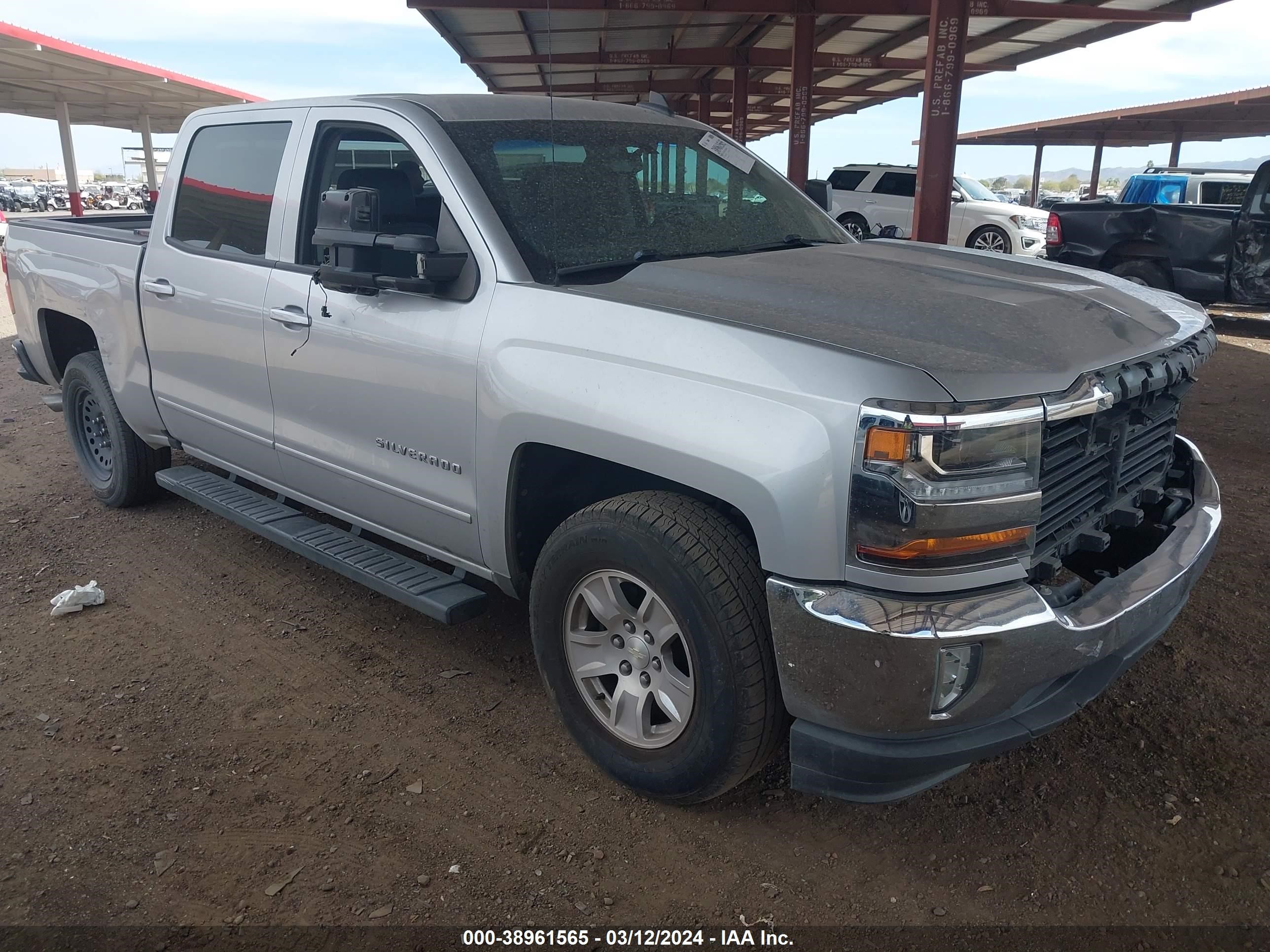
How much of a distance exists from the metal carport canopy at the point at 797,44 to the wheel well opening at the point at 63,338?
5175 millimetres

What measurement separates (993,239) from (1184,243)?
289 inches

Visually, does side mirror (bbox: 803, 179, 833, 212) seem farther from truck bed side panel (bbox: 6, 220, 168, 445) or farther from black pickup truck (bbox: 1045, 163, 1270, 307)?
black pickup truck (bbox: 1045, 163, 1270, 307)

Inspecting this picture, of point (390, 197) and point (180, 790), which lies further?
point (390, 197)

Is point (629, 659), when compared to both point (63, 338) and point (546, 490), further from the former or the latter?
point (63, 338)

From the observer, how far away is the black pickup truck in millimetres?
10234

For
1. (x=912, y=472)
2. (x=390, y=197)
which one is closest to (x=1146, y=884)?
(x=912, y=472)

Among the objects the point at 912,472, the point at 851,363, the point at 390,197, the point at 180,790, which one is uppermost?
the point at 390,197

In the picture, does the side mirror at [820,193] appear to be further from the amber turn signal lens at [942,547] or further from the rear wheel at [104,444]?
the rear wheel at [104,444]

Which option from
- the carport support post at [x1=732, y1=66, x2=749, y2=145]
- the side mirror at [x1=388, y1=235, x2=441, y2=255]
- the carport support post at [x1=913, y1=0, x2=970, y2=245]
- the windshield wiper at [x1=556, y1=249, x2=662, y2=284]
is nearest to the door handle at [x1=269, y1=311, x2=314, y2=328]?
the side mirror at [x1=388, y1=235, x2=441, y2=255]

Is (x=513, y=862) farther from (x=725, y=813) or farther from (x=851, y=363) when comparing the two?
(x=851, y=363)

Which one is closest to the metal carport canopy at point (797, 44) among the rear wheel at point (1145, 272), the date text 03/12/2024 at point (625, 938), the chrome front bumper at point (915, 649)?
the rear wheel at point (1145, 272)

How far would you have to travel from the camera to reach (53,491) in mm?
5695

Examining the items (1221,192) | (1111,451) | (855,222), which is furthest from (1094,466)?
(855,222)

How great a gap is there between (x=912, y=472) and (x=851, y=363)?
0.28 metres
